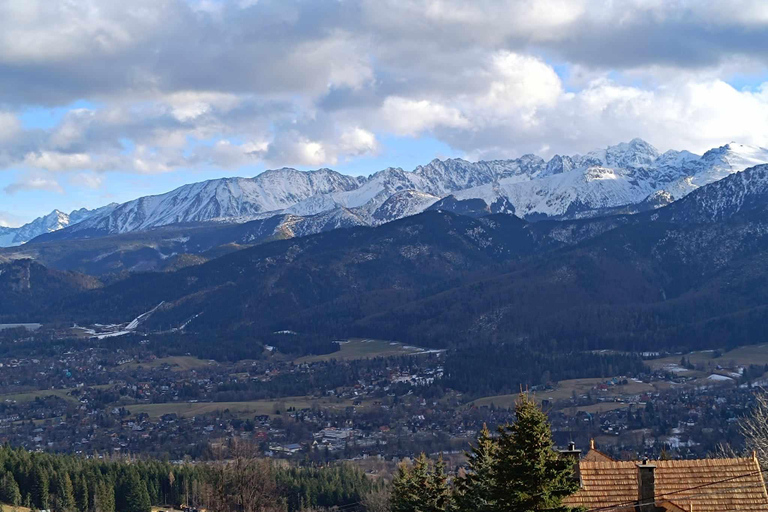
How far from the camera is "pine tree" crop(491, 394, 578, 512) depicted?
104 ft

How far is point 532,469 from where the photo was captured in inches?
1257

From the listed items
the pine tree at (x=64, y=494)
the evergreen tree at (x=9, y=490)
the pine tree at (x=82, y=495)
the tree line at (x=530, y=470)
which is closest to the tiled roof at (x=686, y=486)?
the tree line at (x=530, y=470)

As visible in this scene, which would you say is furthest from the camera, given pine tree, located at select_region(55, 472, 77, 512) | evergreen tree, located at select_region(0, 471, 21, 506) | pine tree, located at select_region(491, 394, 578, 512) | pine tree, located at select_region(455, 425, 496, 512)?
evergreen tree, located at select_region(0, 471, 21, 506)

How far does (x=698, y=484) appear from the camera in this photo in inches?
1426

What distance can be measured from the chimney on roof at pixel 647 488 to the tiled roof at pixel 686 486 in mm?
273

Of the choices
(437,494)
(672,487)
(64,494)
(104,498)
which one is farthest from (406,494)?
(64,494)

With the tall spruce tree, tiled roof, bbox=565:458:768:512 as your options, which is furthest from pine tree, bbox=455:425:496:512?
tiled roof, bbox=565:458:768:512

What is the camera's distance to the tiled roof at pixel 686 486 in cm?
3566

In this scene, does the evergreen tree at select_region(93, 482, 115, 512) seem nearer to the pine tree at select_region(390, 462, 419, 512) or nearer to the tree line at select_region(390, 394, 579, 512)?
the pine tree at select_region(390, 462, 419, 512)

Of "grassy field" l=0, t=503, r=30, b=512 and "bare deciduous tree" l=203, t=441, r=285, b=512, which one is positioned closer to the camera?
"bare deciduous tree" l=203, t=441, r=285, b=512

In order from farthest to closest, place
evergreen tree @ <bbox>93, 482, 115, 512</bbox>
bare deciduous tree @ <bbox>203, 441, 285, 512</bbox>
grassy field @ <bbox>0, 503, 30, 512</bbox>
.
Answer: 1. evergreen tree @ <bbox>93, 482, 115, 512</bbox>
2. grassy field @ <bbox>0, 503, 30, 512</bbox>
3. bare deciduous tree @ <bbox>203, 441, 285, 512</bbox>

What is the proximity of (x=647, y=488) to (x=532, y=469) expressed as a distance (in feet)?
19.8

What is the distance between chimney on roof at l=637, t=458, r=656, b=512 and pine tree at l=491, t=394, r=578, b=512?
4455mm

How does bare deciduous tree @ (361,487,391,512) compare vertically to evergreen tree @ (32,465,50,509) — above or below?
below
